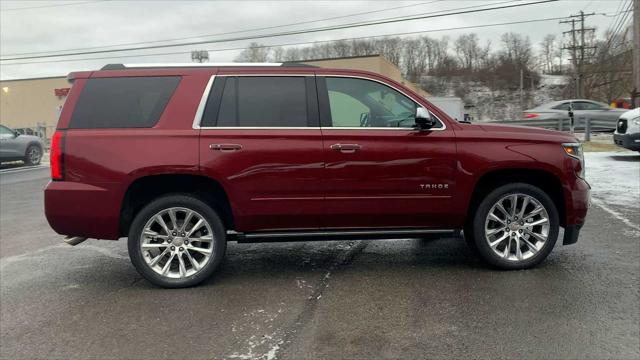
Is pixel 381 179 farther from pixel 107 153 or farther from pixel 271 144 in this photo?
pixel 107 153

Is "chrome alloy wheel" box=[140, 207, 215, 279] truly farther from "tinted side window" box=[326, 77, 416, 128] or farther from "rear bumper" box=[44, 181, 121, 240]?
"tinted side window" box=[326, 77, 416, 128]

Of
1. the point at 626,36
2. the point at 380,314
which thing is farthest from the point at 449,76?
the point at 380,314

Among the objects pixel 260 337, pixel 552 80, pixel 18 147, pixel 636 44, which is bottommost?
pixel 260 337

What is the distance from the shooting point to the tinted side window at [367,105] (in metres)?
4.66

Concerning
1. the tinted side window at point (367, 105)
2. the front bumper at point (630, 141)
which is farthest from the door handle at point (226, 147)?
the front bumper at point (630, 141)

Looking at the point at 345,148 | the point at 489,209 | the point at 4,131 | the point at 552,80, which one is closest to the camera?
the point at 345,148

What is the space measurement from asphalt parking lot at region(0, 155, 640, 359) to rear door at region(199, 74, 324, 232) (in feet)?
2.29

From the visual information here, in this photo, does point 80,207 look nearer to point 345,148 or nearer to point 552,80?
point 345,148

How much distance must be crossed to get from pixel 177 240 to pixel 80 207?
861 millimetres

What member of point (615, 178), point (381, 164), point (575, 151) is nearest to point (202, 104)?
point (381, 164)

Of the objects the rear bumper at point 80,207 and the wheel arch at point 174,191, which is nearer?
the rear bumper at point 80,207

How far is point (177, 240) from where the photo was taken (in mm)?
4586

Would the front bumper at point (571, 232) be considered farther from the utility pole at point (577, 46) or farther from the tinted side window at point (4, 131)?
the utility pole at point (577, 46)

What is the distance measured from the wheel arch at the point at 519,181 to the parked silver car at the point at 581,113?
18.1 metres
